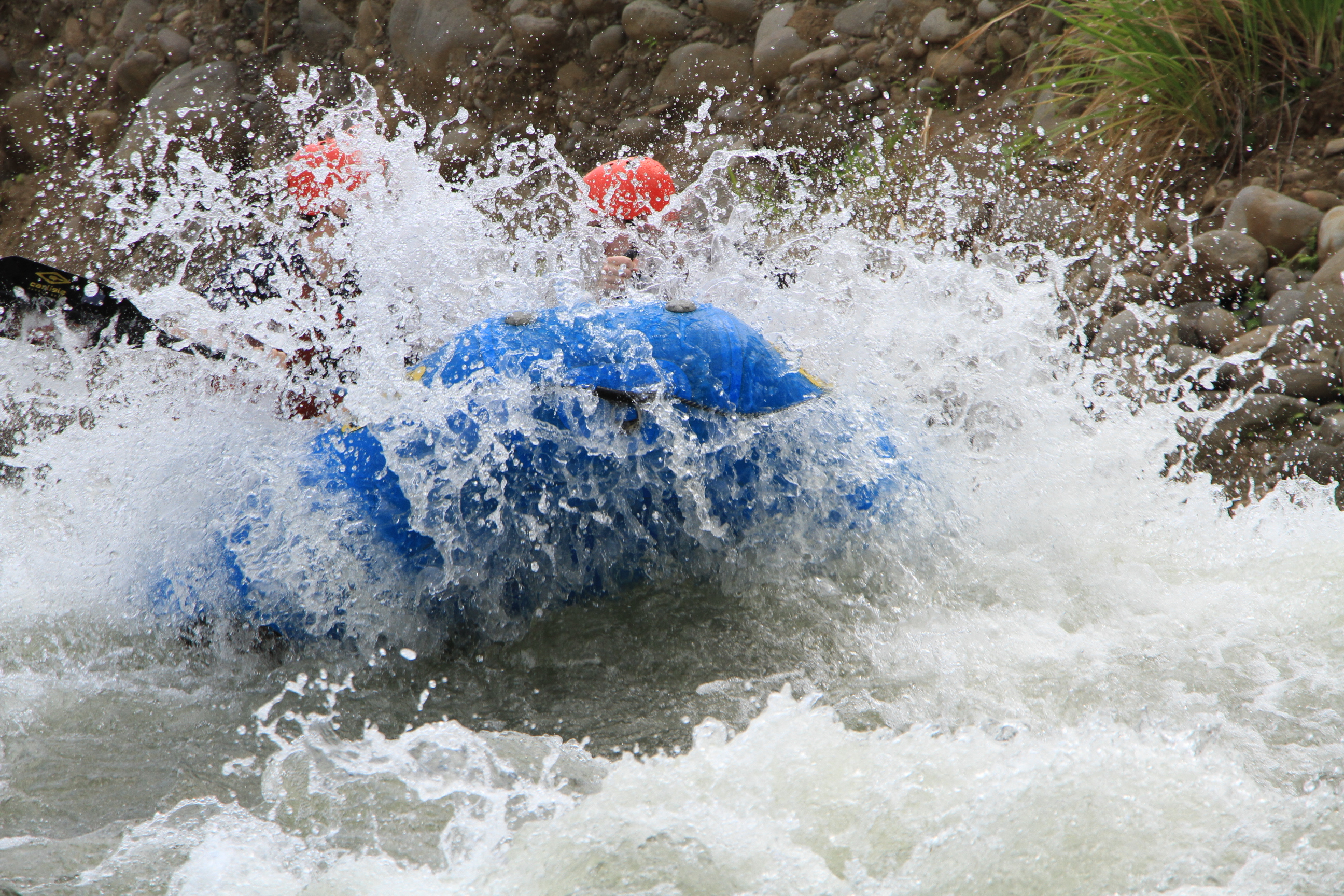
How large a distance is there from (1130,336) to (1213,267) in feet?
1.35

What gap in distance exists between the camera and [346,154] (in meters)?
3.52

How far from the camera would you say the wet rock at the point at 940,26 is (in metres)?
5.37

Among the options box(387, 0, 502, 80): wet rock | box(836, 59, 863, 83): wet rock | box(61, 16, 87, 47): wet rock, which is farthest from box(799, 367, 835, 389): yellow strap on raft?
box(61, 16, 87, 47): wet rock

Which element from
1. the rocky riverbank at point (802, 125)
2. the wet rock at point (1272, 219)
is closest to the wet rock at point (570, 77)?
the rocky riverbank at point (802, 125)

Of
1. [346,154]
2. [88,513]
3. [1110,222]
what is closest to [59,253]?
[346,154]

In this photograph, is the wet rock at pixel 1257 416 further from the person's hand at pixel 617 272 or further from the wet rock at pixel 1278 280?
the person's hand at pixel 617 272

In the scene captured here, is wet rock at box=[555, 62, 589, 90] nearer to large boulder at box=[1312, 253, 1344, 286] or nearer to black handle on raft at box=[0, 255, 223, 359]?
black handle on raft at box=[0, 255, 223, 359]

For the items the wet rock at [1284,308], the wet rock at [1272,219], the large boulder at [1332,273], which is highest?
the wet rock at [1272,219]

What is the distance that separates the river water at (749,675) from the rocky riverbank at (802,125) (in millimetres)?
453

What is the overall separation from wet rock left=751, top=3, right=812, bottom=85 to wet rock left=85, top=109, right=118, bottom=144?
14.2 feet

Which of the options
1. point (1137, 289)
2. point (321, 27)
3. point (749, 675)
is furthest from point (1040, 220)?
point (321, 27)

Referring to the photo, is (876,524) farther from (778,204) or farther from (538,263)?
(778,204)

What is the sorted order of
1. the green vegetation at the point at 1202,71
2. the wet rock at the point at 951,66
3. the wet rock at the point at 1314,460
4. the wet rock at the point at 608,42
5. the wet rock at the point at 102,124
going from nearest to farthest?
the wet rock at the point at 1314,460 → the green vegetation at the point at 1202,71 → the wet rock at the point at 951,66 → the wet rock at the point at 608,42 → the wet rock at the point at 102,124

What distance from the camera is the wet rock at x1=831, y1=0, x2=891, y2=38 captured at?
5652 millimetres
